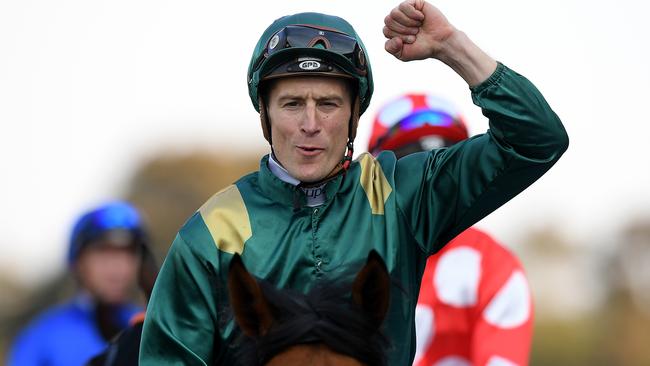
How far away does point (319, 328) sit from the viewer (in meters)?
3.22

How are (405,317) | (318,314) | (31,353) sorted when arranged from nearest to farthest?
(318,314) < (405,317) < (31,353)

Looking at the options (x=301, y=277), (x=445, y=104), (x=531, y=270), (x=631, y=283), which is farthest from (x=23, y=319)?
(x=301, y=277)

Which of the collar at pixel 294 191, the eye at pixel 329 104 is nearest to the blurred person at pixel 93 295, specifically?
the collar at pixel 294 191

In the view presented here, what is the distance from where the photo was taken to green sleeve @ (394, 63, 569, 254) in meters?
4.00

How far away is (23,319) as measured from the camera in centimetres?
1839

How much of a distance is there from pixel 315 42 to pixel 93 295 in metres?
4.51

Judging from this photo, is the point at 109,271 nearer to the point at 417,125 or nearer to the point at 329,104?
the point at 417,125

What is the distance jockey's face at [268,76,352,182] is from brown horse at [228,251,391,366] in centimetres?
75

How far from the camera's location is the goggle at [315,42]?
4094 mm

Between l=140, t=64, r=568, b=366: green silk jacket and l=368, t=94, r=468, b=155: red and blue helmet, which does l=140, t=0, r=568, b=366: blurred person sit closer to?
l=140, t=64, r=568, b=366: green silk jacket

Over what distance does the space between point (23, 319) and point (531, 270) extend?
661 centimetres

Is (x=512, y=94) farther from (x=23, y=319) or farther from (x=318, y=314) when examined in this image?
(x=23, y=319)

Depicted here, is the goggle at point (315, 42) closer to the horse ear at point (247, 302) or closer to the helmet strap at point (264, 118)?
the helmet strap at point (264, 118)

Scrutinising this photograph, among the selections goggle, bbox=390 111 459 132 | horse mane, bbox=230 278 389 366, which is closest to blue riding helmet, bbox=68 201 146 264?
goggle, bbox=390 111 459 132
